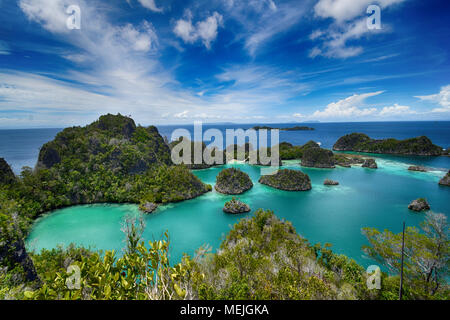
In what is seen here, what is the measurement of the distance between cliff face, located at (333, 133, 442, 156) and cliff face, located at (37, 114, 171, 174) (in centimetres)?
8455

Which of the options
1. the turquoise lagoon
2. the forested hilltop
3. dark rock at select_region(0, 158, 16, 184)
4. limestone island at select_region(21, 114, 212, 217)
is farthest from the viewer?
limestone island at select_region(21, 114, 212, 217)

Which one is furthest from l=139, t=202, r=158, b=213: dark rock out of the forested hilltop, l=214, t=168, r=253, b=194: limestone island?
l=214, t=168, r=253, b=194: limestone island

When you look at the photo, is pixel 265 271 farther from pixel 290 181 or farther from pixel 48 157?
pixel 48 157

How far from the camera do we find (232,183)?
35.4 meters

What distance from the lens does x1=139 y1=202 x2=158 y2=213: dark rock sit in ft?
90.0

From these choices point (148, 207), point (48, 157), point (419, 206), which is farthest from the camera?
point (48, 157)

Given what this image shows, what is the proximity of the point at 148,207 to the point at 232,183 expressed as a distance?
15.0m

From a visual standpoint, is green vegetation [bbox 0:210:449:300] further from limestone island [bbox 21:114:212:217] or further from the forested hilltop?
limestone island [bbox 21:114:212:217]

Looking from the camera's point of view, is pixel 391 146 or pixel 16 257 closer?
pixel 16 257

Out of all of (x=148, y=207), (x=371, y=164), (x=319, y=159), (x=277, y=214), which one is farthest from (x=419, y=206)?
(x=148, y=207)

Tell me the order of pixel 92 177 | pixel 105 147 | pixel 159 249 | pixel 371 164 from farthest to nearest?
pixel 371 164 < pixel 105 147 < pixel 92 177 < pixel 159 249

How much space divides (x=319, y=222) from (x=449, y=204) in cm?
2344

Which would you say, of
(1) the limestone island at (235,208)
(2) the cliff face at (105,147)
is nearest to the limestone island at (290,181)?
(1) the limestone island at (235,208)

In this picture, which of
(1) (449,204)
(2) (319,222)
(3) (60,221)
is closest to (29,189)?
(3) (60,221)
